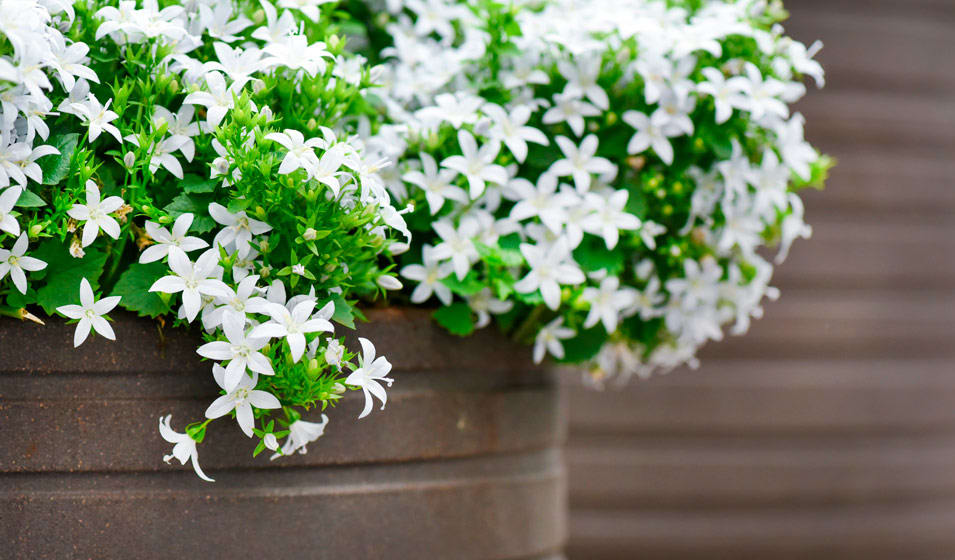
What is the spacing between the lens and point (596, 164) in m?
0.92

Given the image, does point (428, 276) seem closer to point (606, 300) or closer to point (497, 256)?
point (497, 256)

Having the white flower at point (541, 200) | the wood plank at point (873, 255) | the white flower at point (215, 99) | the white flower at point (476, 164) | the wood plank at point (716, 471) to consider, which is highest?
the white flower at point (215, 99)

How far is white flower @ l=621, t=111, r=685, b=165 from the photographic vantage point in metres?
0.93

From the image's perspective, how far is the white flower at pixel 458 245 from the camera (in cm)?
86

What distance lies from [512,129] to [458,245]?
0.12 m

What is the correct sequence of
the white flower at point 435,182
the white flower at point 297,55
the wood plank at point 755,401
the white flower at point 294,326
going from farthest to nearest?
the wood plank at point 755,401 → the white flower at point 435,182 → the white flower at point 297,55 → the white flower at point 294,326

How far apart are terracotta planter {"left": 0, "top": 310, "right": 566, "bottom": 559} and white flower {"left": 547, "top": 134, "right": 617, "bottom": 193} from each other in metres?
0.18

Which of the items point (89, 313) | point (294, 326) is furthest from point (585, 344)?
point (89, 313)

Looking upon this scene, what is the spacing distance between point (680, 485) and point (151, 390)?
188cm

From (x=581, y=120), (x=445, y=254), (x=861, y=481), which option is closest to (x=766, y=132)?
(x=581, y=120)

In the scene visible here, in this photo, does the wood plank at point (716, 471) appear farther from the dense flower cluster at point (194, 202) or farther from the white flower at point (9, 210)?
the white flower at point (9, 210)

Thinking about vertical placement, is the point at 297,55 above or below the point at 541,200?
above

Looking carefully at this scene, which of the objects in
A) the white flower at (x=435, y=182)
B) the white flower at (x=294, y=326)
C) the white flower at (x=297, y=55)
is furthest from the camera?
the white flower at (x=435, y=182)

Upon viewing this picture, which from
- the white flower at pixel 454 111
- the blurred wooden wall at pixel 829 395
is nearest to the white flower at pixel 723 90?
the white flower at pixel 454 111
